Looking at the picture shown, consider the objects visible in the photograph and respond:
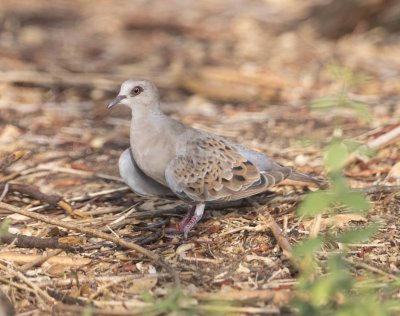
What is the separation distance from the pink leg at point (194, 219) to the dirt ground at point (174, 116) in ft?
0.38

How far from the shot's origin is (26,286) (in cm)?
416

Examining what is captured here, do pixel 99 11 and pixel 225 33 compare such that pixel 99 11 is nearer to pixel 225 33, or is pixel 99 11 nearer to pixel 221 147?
pixel 225 33

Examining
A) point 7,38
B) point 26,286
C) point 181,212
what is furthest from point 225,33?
point 26,286

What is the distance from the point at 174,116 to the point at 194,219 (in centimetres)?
273

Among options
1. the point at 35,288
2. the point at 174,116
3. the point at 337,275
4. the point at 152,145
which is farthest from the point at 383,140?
the point at 35,288

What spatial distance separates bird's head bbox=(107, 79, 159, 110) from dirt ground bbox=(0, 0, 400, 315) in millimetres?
713

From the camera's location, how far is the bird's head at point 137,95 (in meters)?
5.21

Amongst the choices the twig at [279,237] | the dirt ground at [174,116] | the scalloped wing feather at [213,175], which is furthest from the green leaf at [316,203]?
the scalloped wing feather at [213,175]

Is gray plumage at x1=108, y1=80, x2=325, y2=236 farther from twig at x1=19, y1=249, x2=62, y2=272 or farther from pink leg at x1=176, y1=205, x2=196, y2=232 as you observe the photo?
twig at x1=19, y1=249, x2=62, y2=272

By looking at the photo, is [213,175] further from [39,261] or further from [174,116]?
[174,116]

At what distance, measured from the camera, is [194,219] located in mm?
4898

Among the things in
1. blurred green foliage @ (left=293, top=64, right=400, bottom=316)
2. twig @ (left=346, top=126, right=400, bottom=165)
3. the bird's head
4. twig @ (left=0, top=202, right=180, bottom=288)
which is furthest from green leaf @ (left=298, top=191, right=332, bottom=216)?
twig @ (left=346, top=126, right=400, bottom=165)

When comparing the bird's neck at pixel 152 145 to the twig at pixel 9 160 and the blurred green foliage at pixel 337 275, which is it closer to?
the twig at pixel 9 160

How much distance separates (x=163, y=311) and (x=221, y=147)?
1557 mm
